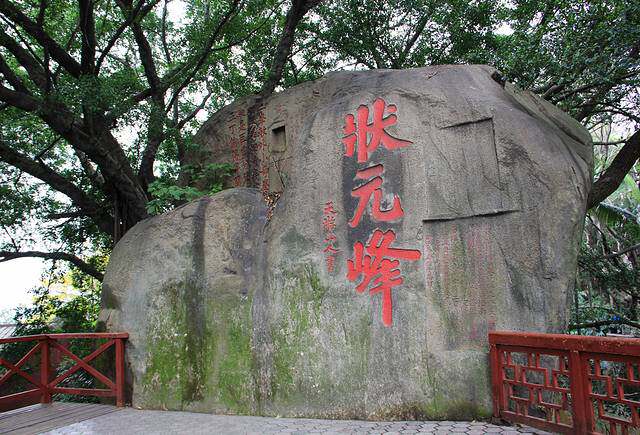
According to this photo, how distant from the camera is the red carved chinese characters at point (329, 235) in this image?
4703 millimetres

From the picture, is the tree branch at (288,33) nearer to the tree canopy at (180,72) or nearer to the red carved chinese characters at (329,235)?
the tree canopy at (180,72)

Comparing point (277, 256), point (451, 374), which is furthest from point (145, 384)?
point (451, 374)

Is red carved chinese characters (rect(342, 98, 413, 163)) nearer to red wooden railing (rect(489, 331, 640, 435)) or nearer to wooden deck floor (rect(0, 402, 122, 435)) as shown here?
red wooden railing (rect(489, 331, 640, 435))

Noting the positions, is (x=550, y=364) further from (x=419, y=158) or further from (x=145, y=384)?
(x=145, y=384)

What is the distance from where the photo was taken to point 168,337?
5172mm

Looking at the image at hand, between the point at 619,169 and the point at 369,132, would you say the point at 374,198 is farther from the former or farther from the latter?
the point at 619,169

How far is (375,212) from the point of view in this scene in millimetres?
4656

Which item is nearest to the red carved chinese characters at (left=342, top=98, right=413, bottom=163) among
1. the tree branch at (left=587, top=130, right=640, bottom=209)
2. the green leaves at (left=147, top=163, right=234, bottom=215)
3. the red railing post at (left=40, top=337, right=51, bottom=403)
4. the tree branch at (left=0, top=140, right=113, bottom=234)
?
the green leaves at (left=147, top=163, right=234, bottom=215)

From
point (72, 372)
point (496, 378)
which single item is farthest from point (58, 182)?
point (496, 378)

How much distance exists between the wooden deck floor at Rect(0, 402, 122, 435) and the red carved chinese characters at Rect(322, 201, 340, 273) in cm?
A: 303

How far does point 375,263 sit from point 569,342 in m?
1.84

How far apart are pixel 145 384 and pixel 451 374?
346cm

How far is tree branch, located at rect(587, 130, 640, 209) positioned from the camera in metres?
6.73

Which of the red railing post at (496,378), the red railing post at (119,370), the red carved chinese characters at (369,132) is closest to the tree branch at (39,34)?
the red railing post at (119,370)
